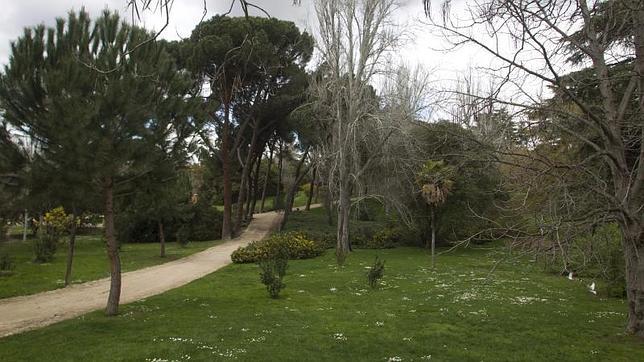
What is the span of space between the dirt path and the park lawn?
833mm

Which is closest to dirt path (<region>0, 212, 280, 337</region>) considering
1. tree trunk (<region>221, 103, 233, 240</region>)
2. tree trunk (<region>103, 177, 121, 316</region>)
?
tree trunk (<region>103, 177, 121, 316</region>)

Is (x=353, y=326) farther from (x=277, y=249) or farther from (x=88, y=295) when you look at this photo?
(x=277, y=249)

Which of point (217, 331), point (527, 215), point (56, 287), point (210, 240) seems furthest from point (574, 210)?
point (210, 240)

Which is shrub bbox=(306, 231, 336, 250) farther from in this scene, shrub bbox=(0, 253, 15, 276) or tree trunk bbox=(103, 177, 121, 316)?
tree trunk bbox=(103, 177, 121, 316)

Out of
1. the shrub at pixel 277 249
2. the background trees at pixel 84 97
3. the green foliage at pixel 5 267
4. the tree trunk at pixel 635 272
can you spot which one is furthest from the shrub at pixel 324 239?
the tree trunk at pixel 635 272

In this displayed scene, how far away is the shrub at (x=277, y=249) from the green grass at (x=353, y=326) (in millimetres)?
6818

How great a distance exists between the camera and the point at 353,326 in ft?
34.4

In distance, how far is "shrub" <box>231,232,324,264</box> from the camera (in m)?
24.5

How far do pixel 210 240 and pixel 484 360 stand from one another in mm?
32248

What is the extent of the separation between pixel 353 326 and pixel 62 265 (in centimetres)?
1566

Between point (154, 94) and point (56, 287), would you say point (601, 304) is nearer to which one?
point (154, 94)

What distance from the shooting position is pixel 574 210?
323 inches

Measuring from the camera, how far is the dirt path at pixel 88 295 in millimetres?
11688

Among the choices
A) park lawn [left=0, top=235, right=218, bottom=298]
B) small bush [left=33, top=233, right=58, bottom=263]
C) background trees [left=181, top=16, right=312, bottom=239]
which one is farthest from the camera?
background trees [left=181, top=16, right=312, bottom=239]
